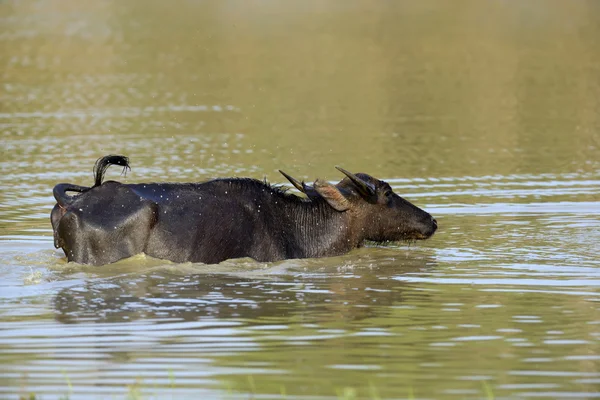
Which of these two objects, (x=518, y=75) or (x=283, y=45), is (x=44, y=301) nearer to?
(x=518, y=75)

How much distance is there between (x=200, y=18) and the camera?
158ft

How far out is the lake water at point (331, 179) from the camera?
860 cm

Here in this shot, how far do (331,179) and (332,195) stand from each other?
4.70 meters

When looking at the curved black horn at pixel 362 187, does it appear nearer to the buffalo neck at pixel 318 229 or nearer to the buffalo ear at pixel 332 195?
the buffalo ear at pixel 332 195

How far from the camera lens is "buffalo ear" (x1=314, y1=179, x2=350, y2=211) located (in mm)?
13273

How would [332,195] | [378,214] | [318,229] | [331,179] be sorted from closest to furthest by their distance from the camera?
[332,195] < [318,229] < [378,214] < [331,179]

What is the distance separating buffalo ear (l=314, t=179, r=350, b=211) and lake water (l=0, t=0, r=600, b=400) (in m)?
0.56

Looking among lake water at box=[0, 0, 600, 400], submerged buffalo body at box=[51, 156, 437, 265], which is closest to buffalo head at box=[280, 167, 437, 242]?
submerged buffalo body at box=[51, 156, 437, 265]

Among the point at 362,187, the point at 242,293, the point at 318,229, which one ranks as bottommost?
the point at 242,293

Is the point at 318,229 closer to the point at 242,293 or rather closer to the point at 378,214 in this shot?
the point at 378,214

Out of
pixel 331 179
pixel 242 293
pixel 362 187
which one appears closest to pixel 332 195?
pixel 362 187

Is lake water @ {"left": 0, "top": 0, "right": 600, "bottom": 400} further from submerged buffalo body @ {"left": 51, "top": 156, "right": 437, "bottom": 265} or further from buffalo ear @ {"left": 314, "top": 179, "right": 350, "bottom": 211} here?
buffalo ear @ {"left": 314, "top": 179, "right": 350, "bottom": 211}

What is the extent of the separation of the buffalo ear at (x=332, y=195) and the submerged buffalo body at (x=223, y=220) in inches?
0.4

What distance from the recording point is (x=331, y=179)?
711 inches
